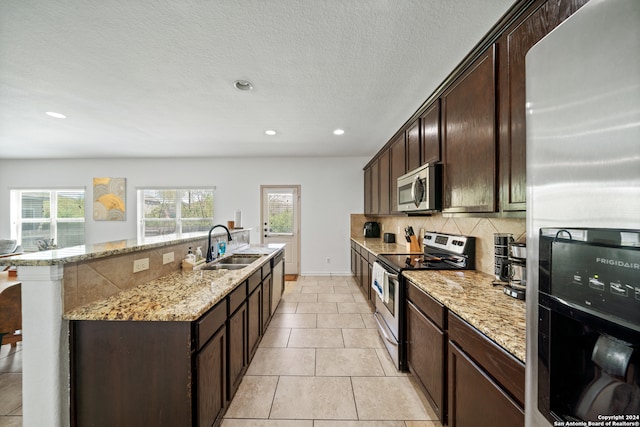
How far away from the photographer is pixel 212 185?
5379 mm

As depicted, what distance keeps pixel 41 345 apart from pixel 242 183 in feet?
14.5

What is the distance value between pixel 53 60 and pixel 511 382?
356cm

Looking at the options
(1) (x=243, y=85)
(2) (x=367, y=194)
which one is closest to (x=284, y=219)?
(2) (x=367, y=194)

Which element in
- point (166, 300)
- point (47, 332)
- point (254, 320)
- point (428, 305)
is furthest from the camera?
point (254, 320)

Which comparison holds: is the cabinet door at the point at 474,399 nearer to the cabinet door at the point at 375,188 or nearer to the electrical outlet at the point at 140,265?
the electrical outlet at the point at 140,265

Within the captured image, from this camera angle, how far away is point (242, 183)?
5.35 metres

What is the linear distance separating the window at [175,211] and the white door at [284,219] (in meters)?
1.25

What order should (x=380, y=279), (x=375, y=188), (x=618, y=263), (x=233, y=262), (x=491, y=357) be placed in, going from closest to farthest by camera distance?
1. (x=618, y=263)
2. (x=491, y=357)
3. (x=380, y=279)
4. (x=233, y=262)
5. (x=375, y=188)

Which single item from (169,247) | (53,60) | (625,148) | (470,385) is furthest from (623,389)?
(53,60)

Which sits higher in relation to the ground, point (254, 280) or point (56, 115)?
point (56, 115)

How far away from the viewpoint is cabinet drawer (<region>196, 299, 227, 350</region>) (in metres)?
1.23

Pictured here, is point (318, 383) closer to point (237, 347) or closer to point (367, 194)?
point (237, 347)

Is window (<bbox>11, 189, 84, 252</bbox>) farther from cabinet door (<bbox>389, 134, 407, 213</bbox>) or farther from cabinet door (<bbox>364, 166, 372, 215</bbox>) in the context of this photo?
cabinet door (<bbox>389, 134, 407, 213</bbox>)

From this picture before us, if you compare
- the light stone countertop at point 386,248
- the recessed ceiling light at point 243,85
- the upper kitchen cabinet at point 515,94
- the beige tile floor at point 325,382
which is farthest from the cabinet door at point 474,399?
the recessed ceiling light at point 243,85
